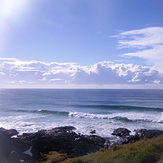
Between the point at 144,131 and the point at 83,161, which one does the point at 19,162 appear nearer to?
the point at 83,161

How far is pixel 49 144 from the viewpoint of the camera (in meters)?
24.2


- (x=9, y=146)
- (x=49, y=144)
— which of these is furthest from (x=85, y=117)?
(x=9, y=146)

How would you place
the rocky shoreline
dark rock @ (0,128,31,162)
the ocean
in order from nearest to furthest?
dark rock @ (0,128,31,162) → the rocky shoreline → the ocean

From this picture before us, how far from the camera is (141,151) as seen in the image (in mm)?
12109

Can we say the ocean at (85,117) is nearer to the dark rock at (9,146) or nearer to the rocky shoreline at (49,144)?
the rocky shoreline at (49,144)

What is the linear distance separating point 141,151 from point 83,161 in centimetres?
331

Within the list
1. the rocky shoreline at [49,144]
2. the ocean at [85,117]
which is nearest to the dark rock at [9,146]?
the rocky shoreline at [49,144]

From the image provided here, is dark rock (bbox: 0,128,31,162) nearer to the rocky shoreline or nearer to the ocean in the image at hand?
the rocky shoreline

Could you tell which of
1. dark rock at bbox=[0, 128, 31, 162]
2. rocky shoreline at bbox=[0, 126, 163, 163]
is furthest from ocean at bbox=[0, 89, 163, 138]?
dark rock at bbox=[0, 128, 31, 162]

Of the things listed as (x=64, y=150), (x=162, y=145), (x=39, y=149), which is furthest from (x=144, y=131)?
(x=162, y=145)

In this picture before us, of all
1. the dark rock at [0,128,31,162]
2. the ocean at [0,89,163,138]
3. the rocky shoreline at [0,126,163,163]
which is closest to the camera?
the dark rock at [0,128,31,162]

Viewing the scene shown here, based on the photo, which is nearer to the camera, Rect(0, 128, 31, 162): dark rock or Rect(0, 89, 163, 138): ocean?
Rect(0, 128, 31, 162): dark rock

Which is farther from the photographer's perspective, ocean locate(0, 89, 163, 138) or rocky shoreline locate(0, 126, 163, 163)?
ocean locate(0, 89, 163, 138)

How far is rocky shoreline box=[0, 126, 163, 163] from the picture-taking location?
834 inches
